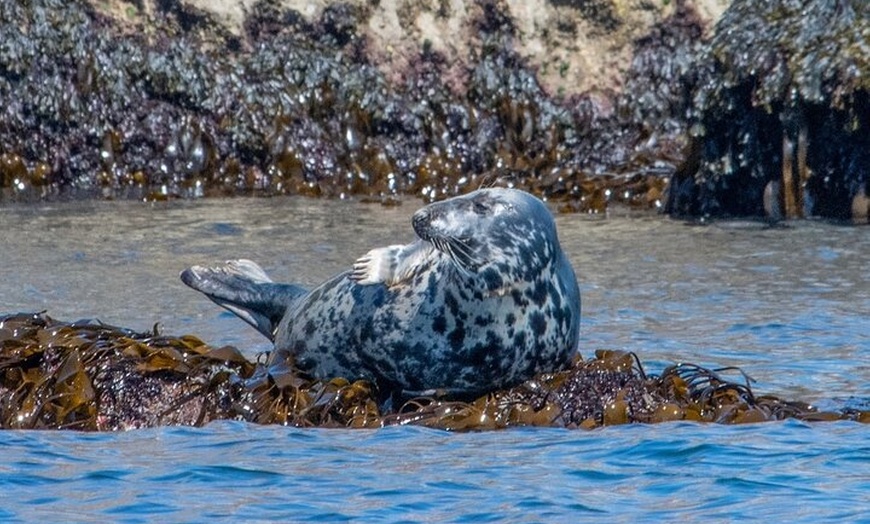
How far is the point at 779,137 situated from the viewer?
1043 cm

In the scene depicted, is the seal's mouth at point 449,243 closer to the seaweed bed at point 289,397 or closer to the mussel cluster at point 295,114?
the seaweed bed at point 289,397

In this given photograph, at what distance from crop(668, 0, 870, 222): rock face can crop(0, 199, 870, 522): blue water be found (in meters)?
0.50

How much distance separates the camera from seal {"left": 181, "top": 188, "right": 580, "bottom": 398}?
529 centimetres

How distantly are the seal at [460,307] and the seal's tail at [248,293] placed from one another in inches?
22.7

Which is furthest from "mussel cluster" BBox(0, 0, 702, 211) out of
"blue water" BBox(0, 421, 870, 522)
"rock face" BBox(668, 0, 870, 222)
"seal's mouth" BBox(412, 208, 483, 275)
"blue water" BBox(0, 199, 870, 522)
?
"blue water" BBox(0, 421, 870, 522)

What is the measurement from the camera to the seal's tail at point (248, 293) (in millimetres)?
6164

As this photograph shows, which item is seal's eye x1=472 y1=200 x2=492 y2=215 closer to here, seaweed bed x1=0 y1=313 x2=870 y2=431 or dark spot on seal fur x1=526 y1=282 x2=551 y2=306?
dark spot on seal fur x1=526 y1=282 x2=551 y2=306

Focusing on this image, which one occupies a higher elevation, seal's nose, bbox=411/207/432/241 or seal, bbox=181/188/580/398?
seal's nose, bbox=411/207/432/241

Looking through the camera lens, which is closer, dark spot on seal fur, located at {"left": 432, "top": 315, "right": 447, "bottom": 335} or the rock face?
dark spot on seal fur, located at {"left": 432, "top": 315, "right": 447, "bottom": 335}

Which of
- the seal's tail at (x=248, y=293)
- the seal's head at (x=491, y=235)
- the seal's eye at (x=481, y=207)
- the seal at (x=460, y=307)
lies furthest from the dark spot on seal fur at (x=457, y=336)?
the seal's tail at (x=248, y=293)

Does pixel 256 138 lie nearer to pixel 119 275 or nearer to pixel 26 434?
pixel 119 275

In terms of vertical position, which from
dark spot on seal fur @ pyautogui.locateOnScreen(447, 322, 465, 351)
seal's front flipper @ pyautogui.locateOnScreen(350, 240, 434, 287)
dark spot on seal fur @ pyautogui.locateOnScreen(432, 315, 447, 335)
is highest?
seal's front flipper @ pyautogui.locateOnScreen(350, 240, 434, 287)

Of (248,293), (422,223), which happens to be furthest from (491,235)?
(248,293)

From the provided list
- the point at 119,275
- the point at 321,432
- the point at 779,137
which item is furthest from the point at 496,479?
the point at 779,137
